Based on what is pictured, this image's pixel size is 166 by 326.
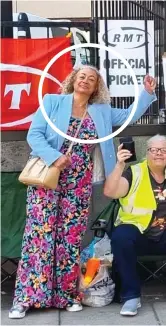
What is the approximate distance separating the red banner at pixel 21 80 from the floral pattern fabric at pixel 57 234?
3.56 ft

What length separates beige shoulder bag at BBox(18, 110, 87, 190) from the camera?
14.7 ft

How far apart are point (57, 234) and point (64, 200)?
0.27 metres

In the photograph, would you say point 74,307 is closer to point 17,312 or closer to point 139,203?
point 17,312

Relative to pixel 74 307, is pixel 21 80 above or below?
above

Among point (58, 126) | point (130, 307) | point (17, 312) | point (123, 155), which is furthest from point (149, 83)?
point (17, 312)

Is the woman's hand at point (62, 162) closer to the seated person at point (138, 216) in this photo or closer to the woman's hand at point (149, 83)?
the seated person at point (138, 216)

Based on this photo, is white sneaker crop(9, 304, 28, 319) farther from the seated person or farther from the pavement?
the seated person

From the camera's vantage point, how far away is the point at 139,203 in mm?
4898

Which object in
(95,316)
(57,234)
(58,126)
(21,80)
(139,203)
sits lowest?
(95,316)

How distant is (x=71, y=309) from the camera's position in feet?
15.8

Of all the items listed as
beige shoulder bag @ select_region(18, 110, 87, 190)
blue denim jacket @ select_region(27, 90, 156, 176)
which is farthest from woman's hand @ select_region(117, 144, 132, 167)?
beige shoulder bag @ select_region(18, 110, 87, 190)

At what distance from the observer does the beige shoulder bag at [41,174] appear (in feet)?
14.7

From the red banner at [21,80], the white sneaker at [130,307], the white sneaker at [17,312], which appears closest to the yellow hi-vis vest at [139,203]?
the white sneaker at [130,307]

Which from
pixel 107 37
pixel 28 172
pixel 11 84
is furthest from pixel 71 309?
pixel 107 37
